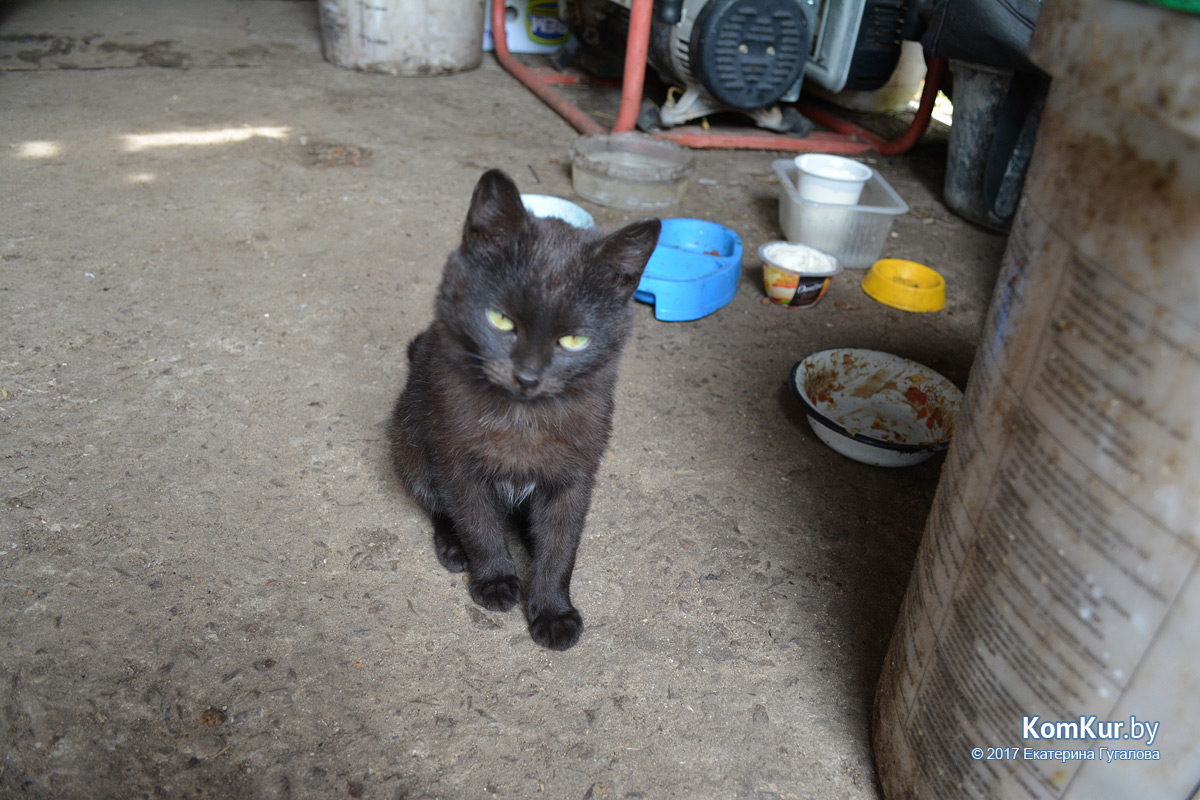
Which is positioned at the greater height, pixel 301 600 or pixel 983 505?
pixel 983 505

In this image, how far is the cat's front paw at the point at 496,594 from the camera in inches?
71.7

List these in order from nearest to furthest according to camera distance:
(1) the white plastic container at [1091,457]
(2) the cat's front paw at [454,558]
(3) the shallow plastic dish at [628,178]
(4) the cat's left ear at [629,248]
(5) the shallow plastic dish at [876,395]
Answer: (1) the white plastic container at [1091,457] → (4) the cat's left ear at [629,248] → (2) the cat's front paw at [454,558] → (5) the shallow plastic dish at [876,395] → (3) the shallow plastic dish at [628,178]

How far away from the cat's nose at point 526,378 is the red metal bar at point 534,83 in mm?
3463

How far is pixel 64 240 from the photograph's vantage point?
3098 mm

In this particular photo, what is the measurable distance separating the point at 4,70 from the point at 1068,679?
612 cm

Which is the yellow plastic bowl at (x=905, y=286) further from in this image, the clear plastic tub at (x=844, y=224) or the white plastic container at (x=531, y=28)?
the white plastic container at (x=531, y=28)

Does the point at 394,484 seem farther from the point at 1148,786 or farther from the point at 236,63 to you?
the point at 236,63

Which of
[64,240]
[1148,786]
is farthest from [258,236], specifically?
[1148,786]

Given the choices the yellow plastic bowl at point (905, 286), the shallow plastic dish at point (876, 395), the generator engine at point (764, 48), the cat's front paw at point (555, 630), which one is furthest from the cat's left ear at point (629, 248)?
the generator engine at point (764, 48)

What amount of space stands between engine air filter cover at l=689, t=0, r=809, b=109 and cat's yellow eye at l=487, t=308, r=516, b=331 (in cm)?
341

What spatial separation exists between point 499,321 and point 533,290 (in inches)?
4.1

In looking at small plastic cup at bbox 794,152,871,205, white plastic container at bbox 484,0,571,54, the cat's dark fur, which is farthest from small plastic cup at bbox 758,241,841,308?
white plastic container at bbox 484,0,571,54

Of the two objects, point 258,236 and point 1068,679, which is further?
point 258,236

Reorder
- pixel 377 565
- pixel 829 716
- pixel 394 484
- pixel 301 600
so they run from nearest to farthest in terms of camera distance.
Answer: pixel 829 716 < pixel 301 600 < pixel 377 565 < pixel 394 484
